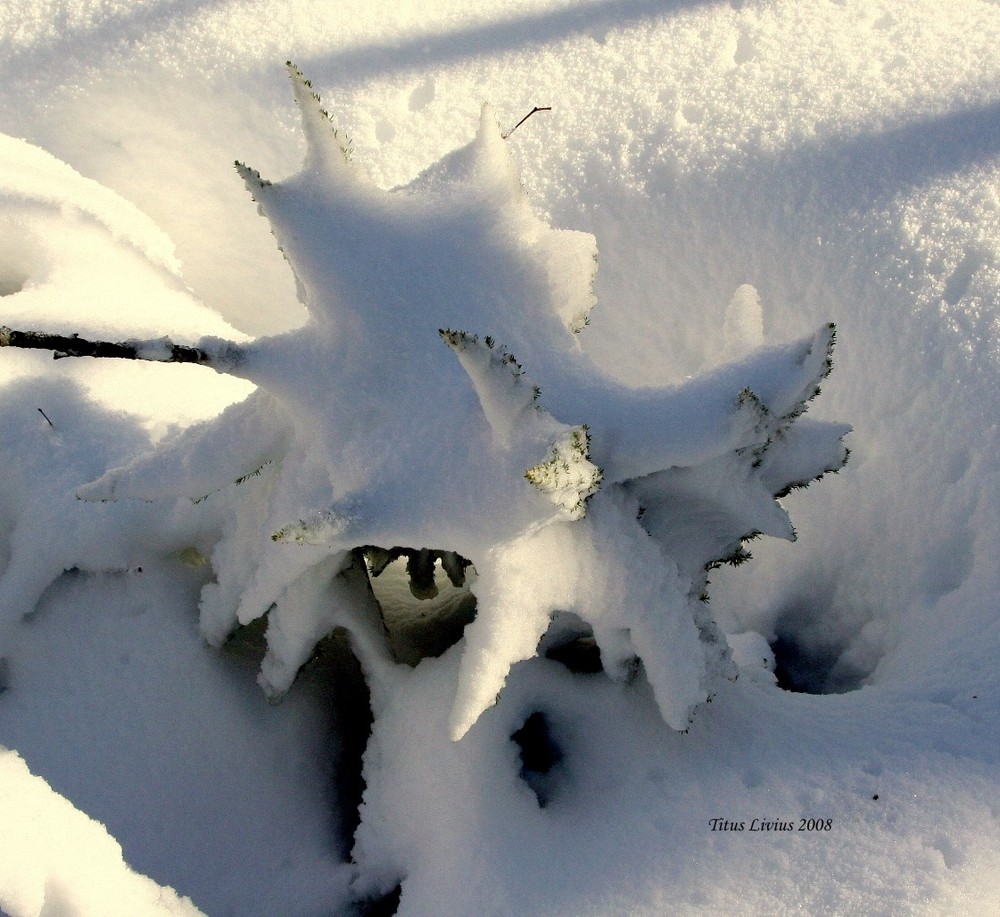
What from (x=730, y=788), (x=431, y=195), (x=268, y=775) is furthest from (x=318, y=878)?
(x=431, y=195)

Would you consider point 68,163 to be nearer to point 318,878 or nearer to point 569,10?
point 569,10

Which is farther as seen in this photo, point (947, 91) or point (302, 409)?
point (947, 91)

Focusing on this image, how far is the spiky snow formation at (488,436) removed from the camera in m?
0.83

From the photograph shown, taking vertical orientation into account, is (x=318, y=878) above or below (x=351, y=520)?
below

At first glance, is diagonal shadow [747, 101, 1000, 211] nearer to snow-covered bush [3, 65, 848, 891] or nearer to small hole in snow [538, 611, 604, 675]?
snow-covered bush [3, 65, 848, 891]

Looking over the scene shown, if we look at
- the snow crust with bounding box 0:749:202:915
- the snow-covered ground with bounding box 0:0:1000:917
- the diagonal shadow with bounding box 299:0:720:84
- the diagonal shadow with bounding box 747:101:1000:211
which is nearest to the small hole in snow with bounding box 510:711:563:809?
the snow-covered ground with bounding box 0:0:1000:917

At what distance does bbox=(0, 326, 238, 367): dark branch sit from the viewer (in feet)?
2.63

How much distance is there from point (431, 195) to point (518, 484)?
0.42 m

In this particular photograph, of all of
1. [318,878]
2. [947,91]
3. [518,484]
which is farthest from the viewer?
[947,91]

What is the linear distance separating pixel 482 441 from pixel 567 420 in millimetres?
100

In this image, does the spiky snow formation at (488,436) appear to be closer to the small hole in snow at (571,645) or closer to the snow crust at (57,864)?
the small hole in snow at (571,645)

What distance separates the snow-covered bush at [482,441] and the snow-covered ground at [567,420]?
0.03 meters

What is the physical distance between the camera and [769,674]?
1.24m

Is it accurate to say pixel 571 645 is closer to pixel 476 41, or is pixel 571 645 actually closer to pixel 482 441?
pixel 482 441
